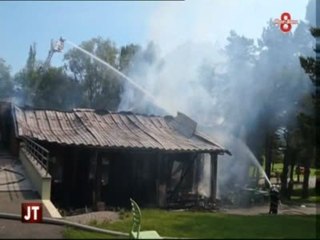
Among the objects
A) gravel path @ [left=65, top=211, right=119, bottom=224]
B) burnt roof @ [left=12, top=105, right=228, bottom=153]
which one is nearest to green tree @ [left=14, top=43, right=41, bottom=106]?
burnt roof @ [left=12, top=105, right=228, bottom=153]

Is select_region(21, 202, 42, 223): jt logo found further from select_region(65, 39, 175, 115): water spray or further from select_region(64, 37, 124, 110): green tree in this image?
select_region(64, 37, 124, 110): green tree

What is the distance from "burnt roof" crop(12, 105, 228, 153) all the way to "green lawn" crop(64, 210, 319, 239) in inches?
315

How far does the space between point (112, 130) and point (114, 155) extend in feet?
4.07

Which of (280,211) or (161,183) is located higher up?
(161,183)

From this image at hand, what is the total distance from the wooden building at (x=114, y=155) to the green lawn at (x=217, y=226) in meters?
7.90

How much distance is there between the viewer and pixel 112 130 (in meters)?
22.2

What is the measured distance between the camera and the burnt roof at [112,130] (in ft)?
66.3

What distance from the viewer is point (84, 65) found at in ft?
166

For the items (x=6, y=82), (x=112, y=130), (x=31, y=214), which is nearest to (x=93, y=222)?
(x=31, y=214)

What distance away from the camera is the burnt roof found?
20203 mm

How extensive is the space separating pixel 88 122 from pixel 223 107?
12.5 metres

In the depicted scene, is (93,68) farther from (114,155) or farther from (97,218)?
(97,218)

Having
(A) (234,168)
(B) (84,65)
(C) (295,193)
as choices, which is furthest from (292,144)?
(B) (84,65)

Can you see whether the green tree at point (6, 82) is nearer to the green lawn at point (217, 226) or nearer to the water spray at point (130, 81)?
the water spray at point (130, 81)
